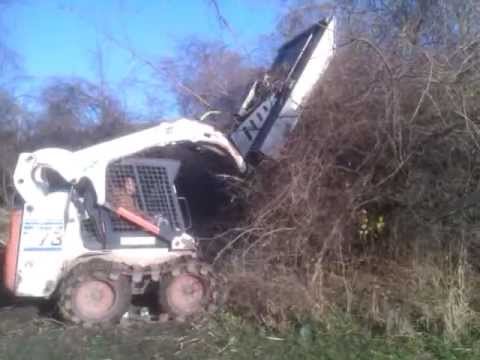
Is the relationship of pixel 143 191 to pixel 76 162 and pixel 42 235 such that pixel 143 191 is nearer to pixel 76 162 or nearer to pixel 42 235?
pixel 76 162

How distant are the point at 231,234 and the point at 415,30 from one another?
11.0 ft

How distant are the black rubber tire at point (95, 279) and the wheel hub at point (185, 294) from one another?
18.5 inches

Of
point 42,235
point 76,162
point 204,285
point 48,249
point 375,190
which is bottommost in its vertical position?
point 204,285

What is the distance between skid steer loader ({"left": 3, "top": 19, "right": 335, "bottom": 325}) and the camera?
6629 millimetres

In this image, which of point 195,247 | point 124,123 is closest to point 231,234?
point 195,247

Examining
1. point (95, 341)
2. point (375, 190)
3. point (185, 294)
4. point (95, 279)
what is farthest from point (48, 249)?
point (375, 190)

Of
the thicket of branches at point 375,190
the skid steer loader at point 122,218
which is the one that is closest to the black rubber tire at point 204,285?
the skid steer loader at point 122,218

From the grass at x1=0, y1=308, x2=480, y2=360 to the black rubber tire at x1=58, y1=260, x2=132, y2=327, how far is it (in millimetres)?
151

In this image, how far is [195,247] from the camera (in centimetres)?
721

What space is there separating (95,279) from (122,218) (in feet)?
2.35

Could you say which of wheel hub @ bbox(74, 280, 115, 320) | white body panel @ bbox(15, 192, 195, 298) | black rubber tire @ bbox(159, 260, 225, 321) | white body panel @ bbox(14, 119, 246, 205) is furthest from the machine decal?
black rubber tire @ bbox(159, 260, 225, 321)

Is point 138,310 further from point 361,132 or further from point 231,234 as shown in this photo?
point 361,132

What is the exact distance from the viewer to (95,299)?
665cm

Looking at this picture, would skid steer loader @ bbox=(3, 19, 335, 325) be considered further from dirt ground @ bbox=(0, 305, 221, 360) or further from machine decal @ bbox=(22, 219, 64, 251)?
dirt ground @ bbox=(0, 305, 221, 360)
